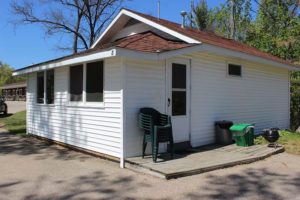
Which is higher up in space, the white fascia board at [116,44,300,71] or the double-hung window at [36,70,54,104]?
the white fascia board at [116,44,300,71]

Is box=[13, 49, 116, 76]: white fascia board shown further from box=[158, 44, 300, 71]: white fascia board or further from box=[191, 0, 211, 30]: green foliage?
box=[191, 0, 211, 30]: green foliage

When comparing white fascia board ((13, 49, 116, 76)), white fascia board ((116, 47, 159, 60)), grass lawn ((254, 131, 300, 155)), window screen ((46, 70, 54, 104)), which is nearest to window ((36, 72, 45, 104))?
white fascia board ((13, 49, 116, 76))

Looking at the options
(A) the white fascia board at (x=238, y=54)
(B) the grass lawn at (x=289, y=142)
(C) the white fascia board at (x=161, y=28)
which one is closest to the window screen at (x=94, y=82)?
(C) the white fascia board at (x=161, y=28)

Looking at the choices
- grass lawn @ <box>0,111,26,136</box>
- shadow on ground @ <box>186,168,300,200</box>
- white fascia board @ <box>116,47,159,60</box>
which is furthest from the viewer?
grass lawn @ <box>0,111,26,136</box>

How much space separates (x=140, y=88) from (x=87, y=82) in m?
1.74

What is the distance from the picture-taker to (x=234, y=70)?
11.0 m

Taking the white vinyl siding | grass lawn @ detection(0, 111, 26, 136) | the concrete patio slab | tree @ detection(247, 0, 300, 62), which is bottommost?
grass lawn @ detection(0, 111, 26, 136)

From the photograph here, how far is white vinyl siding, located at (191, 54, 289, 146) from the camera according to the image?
374 inches

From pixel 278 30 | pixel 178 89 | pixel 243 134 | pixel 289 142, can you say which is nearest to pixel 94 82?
pixel 178 89

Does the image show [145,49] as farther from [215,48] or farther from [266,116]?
[266,116]

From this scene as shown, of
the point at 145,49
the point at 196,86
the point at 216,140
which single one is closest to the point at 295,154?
the point at 216,140

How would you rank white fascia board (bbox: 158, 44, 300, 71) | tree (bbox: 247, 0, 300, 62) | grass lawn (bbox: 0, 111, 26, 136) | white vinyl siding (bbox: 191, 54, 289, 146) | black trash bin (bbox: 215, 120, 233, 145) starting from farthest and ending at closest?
tree (bbox: 247, 0, 300, 62)
grass lawn (bbox: 0, 111, 26, 136)
black trash bin (bbox: 215, 120, 233, 145)
white vinyl siding (bbox: 191, 54, 289, 146)
white fascia board (bbox: 158, 44, 300, 71)

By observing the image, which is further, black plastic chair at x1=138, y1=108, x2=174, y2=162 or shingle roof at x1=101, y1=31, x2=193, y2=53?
shingle roof at x1=101, y1=31, x2=193, y2=53

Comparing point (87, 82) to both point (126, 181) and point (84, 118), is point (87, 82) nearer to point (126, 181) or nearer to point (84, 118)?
point (84, 118)
